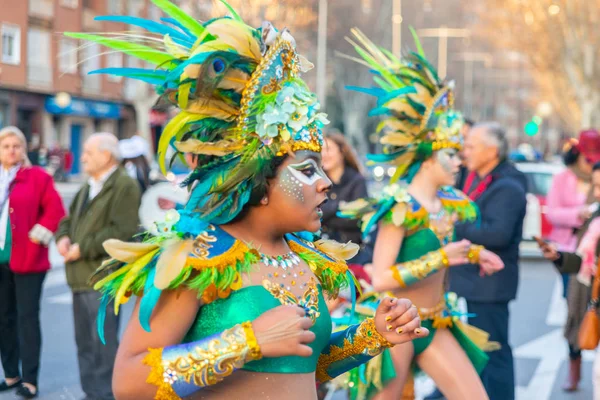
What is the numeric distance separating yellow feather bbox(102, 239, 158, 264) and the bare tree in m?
39.5

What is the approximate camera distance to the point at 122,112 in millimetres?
52750

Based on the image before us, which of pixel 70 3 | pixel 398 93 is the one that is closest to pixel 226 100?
pixel 398 93

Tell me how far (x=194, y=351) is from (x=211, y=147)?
648mm

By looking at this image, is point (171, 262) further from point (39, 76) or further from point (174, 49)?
point (39, 76)

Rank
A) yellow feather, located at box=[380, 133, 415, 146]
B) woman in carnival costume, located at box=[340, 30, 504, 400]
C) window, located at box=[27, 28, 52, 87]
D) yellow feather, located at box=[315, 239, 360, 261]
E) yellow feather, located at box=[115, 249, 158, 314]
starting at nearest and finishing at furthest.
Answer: yellow feather, located at box=[115, 249, 158, 314], yellow feather, located at box=[315, 239, 360, 261], woman in carnival costume, located at box=[340, 30, 504, 400], yellow feather, located at box=[380, 133, 415, 146], window, located at box=[27, 28, 52, 87]

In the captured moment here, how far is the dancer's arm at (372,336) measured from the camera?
10.4 ft

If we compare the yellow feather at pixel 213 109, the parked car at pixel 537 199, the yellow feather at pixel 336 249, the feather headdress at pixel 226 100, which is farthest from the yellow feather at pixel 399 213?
the parked car at pixel 537 199

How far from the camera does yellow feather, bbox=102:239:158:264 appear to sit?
9.63 ft

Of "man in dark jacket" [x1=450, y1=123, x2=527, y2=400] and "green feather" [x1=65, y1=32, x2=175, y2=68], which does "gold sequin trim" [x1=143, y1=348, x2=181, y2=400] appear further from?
"man in dark jacket" [x1=450, y1=123, x2=527, y2=400]

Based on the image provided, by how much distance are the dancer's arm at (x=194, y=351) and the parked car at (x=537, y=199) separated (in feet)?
49.1

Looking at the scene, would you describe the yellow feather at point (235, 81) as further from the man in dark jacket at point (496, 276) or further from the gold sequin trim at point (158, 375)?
the man in dark jacket at point (496, 276)

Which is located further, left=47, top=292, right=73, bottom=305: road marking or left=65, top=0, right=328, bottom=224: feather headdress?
left=47, top=292, right=73, bottom=305: road marking

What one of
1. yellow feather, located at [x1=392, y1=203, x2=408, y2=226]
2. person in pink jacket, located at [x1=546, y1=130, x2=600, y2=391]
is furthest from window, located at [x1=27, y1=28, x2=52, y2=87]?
yellow feather, located at [x1=392, y1=203, x2=408, y2=226]

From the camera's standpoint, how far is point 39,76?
138 feet
